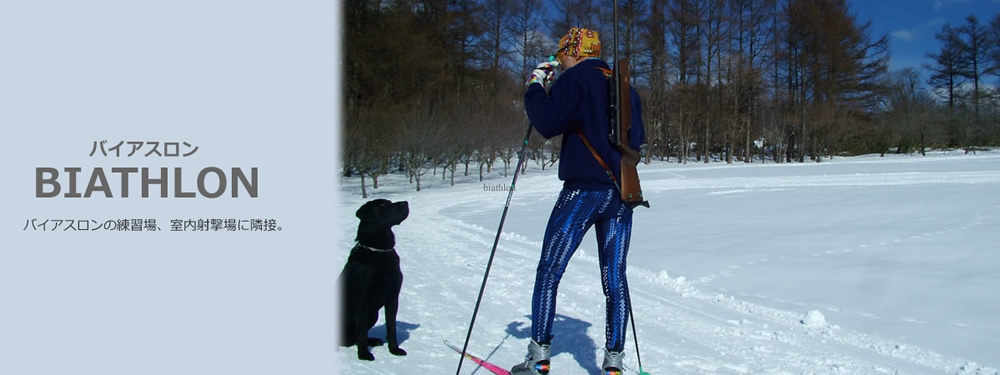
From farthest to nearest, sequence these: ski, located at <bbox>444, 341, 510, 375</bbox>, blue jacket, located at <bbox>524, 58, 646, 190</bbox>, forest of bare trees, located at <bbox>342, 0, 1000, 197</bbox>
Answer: forest of bare trees, located at <bbox>342, 0, 1000, 197</bbox> → ski, located at <bbox>444, 341, 510, 375</bbox> → blue jacket, located at <bbox>524, 58, 646, 190</bbox>

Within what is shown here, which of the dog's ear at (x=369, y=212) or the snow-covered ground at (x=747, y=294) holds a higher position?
the dog's ear at (x=369, y=212)

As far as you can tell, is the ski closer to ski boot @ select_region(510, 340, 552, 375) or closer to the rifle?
ski boot @ select_region(510, 340, 552, 375)

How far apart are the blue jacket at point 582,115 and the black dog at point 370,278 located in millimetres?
945

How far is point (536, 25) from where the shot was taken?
2655 cm

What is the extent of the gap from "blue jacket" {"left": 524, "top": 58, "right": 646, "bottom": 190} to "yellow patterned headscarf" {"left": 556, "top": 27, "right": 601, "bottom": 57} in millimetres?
73

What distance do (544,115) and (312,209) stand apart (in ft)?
22.0

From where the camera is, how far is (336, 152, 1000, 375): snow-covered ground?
9.43ft

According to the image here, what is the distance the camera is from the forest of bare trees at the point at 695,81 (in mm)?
24953

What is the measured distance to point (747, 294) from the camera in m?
4.24

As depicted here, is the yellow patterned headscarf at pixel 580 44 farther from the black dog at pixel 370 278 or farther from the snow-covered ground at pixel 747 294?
the snow-covered ground at pixel 747 294

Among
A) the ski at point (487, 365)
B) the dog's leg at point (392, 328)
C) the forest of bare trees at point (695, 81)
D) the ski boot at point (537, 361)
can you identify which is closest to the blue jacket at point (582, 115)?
the ski boot at point (537, 361)

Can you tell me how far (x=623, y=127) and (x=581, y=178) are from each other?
249 mm

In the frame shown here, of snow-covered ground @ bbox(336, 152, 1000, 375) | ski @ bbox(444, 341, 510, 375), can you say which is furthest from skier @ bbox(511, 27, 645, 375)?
snow-covered ground @ bbox(336, 152, 1000, 375)

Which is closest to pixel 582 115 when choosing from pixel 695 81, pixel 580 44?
pixel 580 44
